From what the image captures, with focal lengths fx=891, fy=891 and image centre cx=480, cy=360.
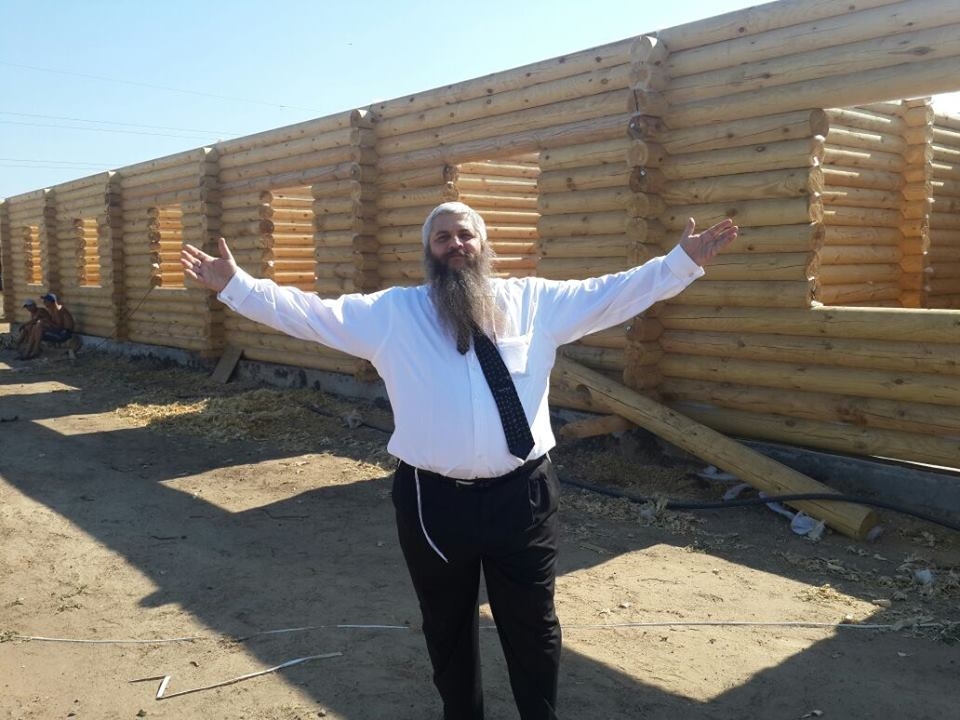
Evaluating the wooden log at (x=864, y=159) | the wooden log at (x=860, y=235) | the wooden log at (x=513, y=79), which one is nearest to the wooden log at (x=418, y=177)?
the wooden log at (x=513, y=79)

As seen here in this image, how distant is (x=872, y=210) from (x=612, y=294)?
7.33 metres

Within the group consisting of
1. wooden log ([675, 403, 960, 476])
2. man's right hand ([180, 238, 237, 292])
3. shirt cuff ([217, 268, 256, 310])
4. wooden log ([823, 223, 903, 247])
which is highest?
wooden log ([823, 223, 903, 247])

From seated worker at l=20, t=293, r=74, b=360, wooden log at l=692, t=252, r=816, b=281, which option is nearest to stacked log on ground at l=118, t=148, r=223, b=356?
seated worker at l=20, t=293, r=74, b=360

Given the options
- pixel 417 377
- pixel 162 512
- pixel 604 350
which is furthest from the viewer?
pixel 604 350

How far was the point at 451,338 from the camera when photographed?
10.3 feet

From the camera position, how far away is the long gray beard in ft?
10.2

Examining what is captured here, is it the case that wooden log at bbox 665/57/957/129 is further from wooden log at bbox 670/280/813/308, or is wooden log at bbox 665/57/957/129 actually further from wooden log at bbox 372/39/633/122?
wooden log at bbox 670/280/813/308

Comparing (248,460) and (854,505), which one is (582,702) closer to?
(854,505)

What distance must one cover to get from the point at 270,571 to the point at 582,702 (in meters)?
2.62

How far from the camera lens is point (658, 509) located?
6.78 metres

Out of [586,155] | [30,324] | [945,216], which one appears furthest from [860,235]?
[30,324]

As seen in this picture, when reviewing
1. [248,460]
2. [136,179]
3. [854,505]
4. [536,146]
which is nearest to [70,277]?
→ [136,179]

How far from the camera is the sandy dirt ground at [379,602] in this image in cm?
398

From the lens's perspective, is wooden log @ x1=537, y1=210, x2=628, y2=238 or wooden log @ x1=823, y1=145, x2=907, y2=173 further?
wooden log @ x1=823, y1=145, x2=907, y2=173
